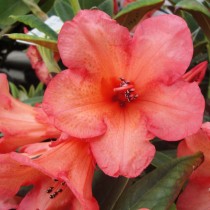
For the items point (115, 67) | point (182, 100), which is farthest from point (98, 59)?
point (182, 100)

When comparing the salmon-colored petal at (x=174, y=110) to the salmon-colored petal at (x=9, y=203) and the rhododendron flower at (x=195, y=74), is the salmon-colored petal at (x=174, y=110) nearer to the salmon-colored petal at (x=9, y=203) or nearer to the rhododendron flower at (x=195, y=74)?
the rhododendron flower at (x=195, y=74)

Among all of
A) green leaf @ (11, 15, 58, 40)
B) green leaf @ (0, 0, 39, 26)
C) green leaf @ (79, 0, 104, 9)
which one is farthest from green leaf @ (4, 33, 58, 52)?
green leaf @ (0, 0, 39, 26)

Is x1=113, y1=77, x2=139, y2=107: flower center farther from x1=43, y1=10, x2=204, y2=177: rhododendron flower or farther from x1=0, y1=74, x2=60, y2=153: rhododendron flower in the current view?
x1=0, y1=74, x2=60, y2=153: rhododendron flower

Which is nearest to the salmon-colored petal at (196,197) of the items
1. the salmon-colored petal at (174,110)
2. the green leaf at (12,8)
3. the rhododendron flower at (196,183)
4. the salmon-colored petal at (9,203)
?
the rhododendron flower at (196,183)

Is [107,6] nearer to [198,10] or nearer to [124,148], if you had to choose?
[198,10]

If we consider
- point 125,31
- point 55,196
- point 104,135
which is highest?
point 125,31

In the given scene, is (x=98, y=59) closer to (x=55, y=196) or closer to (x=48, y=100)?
(x=48, y=100)
